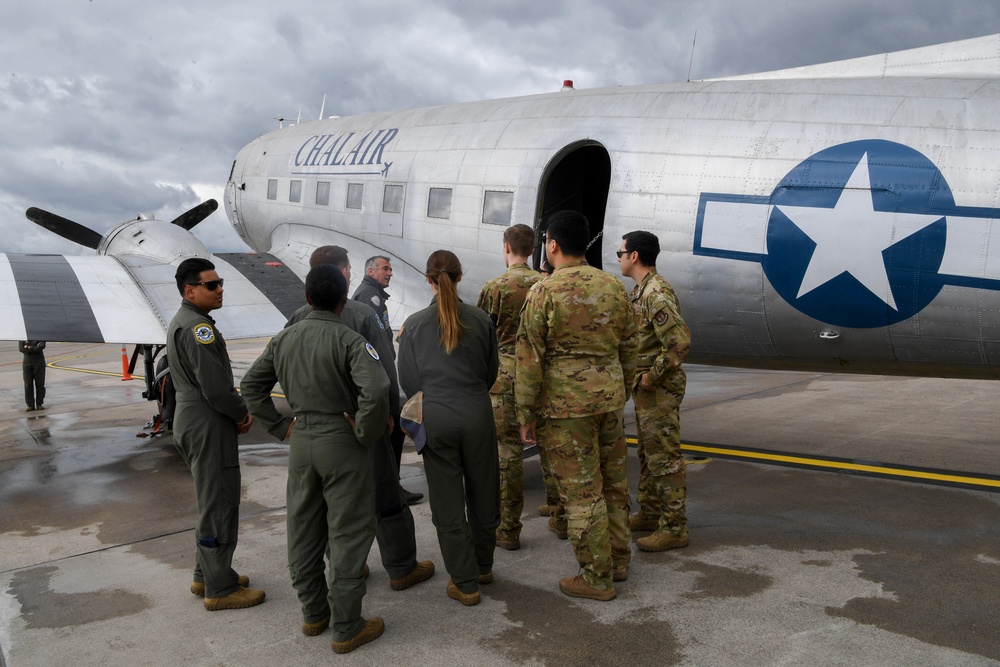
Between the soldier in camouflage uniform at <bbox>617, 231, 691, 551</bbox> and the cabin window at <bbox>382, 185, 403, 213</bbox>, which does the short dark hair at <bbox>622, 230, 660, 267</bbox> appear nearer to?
the soldier in camouflage uniform at <bbox>617, 231, 691, 551</bbox>

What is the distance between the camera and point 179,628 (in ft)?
13.7

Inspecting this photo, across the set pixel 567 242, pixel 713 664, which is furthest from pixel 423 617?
pixel 567 242

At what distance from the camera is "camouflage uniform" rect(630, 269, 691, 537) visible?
510 centimetres

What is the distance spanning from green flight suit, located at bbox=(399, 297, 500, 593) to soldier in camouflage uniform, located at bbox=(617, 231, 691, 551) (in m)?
1.32

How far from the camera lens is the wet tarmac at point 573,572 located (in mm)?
3846

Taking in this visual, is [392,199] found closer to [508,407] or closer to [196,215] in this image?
[508,407]

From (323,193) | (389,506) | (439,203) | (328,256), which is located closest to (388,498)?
(389,506)

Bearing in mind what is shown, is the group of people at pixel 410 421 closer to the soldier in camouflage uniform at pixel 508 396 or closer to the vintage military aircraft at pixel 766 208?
the soldier in camouflage uniform at pixel 508 396

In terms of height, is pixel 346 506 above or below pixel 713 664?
above

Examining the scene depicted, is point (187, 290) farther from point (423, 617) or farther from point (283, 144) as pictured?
point (283, 144)

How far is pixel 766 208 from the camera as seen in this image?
255 inches

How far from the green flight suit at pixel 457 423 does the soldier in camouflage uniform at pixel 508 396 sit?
83cm

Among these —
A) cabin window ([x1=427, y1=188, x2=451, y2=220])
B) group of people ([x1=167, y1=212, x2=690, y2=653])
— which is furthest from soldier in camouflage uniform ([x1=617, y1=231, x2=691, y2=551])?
cabin window ([x1=427, y1=188, x2=451, y2=220])

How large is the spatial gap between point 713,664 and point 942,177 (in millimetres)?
4479
